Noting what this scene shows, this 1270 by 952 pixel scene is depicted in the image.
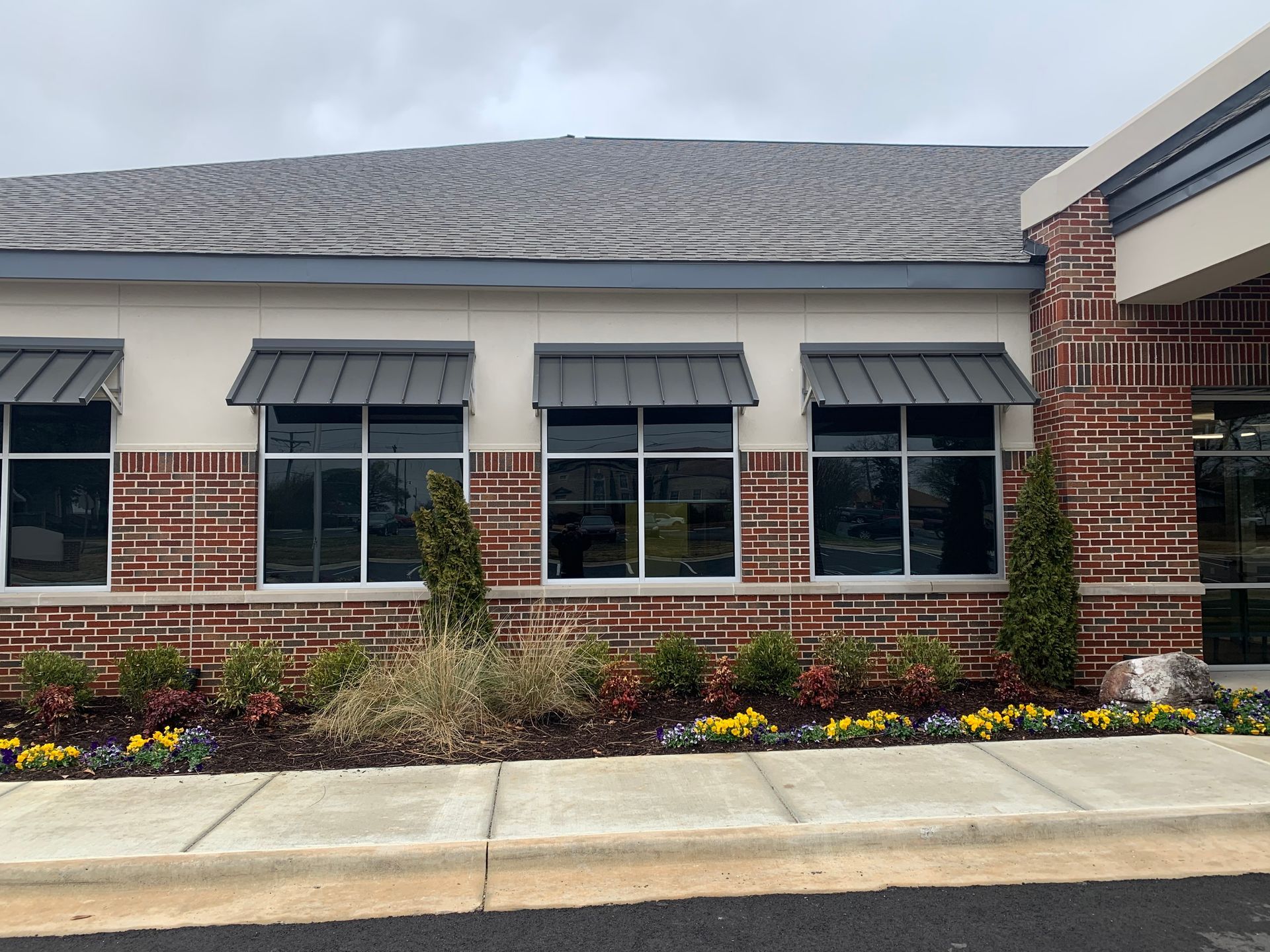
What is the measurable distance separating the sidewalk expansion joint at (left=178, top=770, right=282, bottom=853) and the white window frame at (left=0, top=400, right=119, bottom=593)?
12.2 ft

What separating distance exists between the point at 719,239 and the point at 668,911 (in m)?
7.38

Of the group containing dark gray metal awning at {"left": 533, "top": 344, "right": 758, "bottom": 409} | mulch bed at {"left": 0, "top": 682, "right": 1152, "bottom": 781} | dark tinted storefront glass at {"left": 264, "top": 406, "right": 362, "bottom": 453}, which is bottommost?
mulch bed at {"left": 0, "top": 682, "right": 1152, "bottom": 781}

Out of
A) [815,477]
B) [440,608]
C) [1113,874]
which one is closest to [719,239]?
[815,477]

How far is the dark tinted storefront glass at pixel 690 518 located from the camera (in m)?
9.41

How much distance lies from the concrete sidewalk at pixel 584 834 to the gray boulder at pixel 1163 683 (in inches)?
54.5

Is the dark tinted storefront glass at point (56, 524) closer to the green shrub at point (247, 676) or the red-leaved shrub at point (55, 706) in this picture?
the red-leaved shrub at point (55, 706)

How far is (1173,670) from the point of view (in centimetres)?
820

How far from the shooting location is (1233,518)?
9742mm

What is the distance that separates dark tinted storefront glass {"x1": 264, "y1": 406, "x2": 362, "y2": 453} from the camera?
9180 millimetres

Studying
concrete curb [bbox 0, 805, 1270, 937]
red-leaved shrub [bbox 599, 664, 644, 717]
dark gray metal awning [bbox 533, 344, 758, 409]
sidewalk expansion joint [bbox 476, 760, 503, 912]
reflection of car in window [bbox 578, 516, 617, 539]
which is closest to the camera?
concrete curb [bbox 0, 805, 1270, 937]

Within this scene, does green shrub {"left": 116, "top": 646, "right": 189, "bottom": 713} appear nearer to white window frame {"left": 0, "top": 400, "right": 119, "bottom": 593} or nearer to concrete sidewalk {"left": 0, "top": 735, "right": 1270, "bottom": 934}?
white window frame {"left": 0, "top": 400, "right": 119, "bottom": 593}

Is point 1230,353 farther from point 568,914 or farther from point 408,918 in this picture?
point 408,918

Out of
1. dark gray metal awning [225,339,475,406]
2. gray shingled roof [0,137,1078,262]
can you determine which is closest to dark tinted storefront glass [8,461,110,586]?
dark gray metal awning [225,339,475,406]

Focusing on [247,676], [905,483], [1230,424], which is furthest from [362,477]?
[1230,424]
